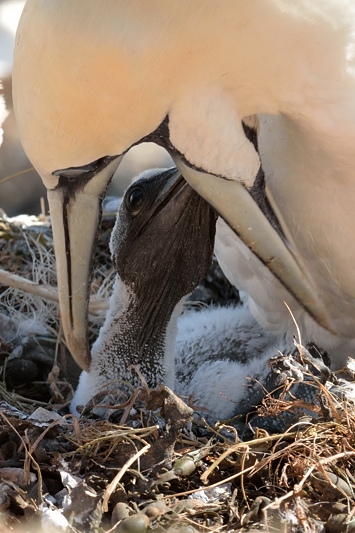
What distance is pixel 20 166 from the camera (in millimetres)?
6102

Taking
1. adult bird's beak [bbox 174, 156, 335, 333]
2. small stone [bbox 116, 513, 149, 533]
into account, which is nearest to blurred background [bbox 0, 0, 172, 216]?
adult bird's beak [bbox 174, 156, 335, 333]

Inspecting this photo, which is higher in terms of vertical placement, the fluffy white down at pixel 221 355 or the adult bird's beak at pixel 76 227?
the adult bird's beak at pixel 76 227

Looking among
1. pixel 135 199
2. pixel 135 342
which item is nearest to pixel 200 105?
pixel 135 199

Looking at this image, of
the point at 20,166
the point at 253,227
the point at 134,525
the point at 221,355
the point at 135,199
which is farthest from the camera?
the point at 20,166

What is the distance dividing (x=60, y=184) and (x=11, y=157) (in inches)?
118

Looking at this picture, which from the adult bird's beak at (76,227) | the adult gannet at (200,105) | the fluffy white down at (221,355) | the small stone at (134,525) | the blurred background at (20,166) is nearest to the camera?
the small stone at (134,525)

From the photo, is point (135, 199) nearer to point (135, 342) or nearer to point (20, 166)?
point (135, 342)

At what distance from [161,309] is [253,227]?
0.91 meters

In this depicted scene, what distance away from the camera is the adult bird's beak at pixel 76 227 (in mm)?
3035

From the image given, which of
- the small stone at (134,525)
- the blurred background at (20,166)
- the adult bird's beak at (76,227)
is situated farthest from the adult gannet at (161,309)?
the blurred background at (20,166)

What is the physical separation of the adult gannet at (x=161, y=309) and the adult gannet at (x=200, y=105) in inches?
17.4

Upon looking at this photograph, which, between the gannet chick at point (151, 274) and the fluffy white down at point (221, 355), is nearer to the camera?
the gannet chick at point (151, 274)

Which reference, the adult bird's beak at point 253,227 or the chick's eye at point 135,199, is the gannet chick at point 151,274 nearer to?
the chick's eye at point 135,199

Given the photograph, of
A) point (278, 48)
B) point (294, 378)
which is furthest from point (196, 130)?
point (294, 378)
